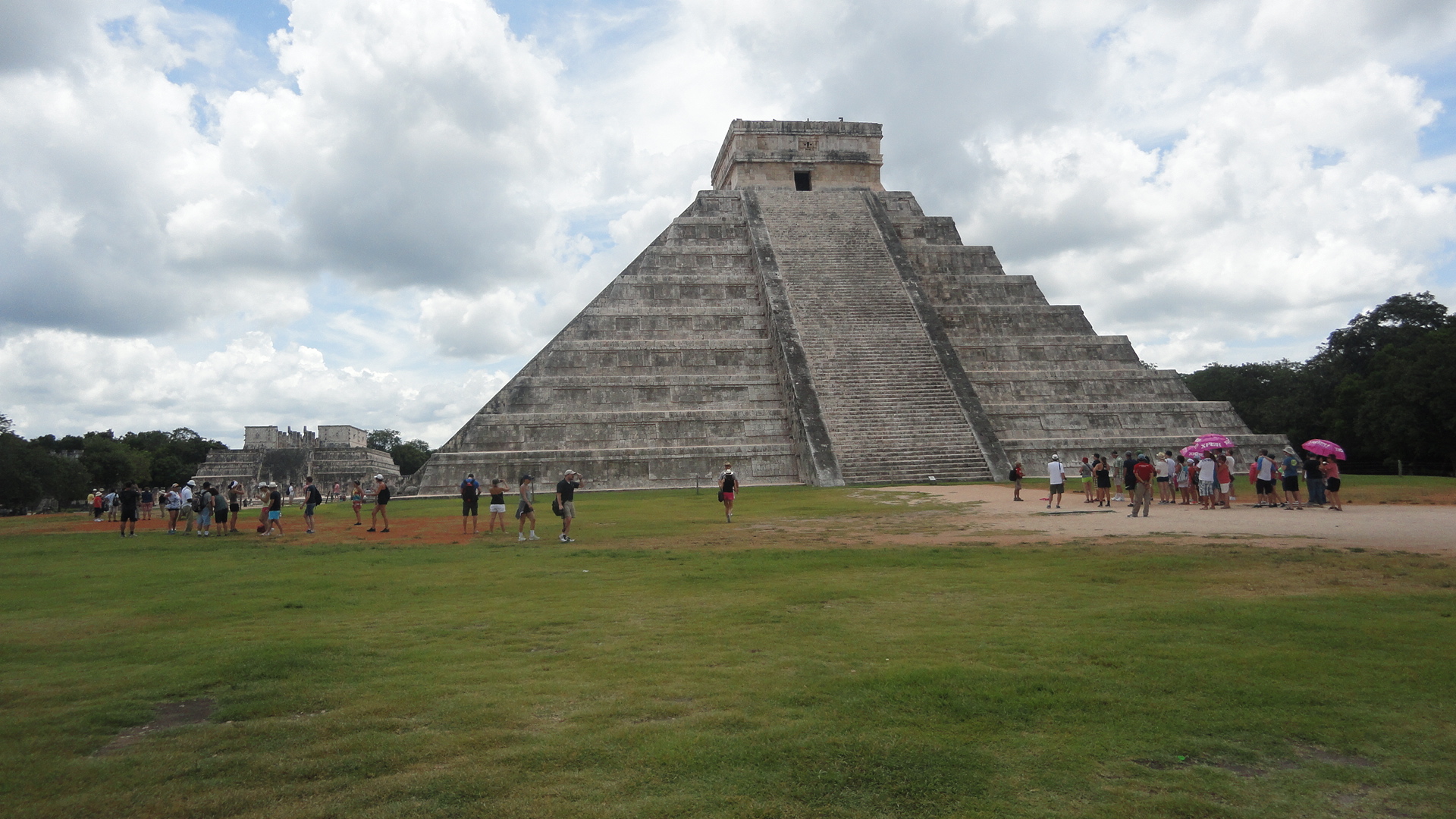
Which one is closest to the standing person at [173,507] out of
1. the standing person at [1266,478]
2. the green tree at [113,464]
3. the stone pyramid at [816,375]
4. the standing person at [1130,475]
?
the stone pyramid at [816,375]

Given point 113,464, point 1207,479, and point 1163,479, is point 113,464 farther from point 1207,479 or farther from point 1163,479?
point 1207,479

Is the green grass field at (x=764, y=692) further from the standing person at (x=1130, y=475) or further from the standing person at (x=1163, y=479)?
the standing person at (x=1163, y=479)

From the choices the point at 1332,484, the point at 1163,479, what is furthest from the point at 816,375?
the point at 1332,484

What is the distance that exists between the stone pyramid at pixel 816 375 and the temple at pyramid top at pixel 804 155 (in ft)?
8.32

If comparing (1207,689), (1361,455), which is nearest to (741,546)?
(1207,689)

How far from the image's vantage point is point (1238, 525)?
504 inches

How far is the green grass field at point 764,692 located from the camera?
373cm

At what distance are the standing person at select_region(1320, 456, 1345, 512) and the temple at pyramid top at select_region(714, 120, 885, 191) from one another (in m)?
24.6

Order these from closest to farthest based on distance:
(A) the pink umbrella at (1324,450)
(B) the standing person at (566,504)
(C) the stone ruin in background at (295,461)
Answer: (B) the standing person at (566,504)
(A) the pink umbrella at (1324,450)
(C) the stone ruin in background at (295,461)

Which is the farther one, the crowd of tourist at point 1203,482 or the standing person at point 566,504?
the crowd of tourist at point 1203,482

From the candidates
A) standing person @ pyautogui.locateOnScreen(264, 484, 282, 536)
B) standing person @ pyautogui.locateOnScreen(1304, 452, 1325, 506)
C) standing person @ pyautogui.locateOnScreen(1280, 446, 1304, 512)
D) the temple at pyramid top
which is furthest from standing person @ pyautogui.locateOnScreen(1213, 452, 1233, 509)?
the temple at pyramid top

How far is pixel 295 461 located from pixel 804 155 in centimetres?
2597

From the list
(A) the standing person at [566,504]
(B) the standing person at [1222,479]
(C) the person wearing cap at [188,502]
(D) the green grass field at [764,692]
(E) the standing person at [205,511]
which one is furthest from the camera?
(C) the person wearing cap at [188,502]

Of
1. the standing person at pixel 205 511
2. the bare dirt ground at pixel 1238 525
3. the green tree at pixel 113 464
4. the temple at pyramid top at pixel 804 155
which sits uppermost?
the temple at pyramid top at pixel 804 155
